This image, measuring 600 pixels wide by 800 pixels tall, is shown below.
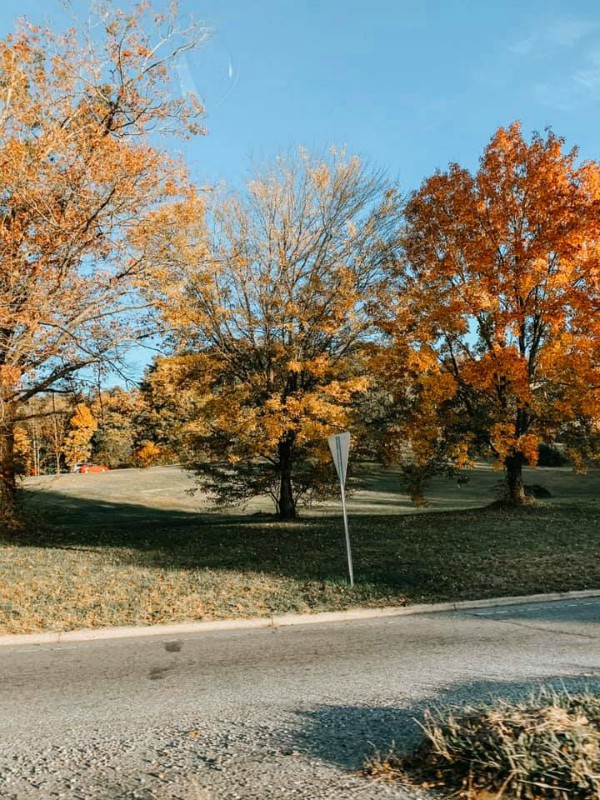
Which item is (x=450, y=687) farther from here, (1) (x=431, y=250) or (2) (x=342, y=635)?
(1) (x=431, y=250)

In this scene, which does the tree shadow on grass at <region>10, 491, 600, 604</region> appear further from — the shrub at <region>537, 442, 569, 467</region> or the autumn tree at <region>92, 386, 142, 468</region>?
the shrub at <region>537, 442, 569, 467</region>

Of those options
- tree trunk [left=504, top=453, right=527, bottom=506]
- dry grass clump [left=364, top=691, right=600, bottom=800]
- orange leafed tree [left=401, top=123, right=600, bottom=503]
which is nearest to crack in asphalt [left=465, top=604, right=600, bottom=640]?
dry grass clump [left=364, top=691, right=600, bottom=800]

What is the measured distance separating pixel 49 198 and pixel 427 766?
13.4 m

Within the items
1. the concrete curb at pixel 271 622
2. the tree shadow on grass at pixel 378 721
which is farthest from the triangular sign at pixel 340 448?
the tree shadow on grass at pixel 378 721

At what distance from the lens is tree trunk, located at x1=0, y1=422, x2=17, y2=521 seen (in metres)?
19.8

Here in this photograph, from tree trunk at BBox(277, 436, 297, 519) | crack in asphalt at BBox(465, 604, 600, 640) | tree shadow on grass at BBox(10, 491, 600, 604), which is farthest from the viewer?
tree trunk at BBox(277, 436, 297, 519)

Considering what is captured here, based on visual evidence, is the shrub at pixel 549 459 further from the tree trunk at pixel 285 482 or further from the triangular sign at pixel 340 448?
the triangular sign at pixel 340 448

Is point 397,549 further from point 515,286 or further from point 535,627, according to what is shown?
point 515,286

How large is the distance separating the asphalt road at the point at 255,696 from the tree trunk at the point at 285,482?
1192 cm

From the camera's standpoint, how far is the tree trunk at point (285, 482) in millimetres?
20750

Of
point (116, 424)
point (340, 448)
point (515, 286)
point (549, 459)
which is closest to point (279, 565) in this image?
point (340, 448)

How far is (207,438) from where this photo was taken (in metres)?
20.1

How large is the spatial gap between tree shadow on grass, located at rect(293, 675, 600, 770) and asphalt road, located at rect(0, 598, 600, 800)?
17mm

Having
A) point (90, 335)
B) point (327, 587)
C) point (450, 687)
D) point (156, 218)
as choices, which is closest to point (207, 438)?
point (90, 335)
